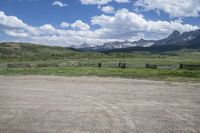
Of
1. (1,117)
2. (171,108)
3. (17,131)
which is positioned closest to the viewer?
(17,131)

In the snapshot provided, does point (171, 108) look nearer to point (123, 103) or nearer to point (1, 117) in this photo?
point (123, 103)

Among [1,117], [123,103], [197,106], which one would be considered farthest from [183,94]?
[1,117]

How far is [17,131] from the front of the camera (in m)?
10.3

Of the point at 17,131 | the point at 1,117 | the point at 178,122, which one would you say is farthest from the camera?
the point at 1,117

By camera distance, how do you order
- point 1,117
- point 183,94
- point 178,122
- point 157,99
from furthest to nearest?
point 183,94 < point 157,99 < point 1,117 < point 178,122

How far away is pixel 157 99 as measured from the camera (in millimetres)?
16953

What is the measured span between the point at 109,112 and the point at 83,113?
3.90ft

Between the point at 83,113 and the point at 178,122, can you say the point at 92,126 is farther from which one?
the point at 178,122

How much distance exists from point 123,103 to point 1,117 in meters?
6.20

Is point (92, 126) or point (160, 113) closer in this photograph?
point (92, 126)

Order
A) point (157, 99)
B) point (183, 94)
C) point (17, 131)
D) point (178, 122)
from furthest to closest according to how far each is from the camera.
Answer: point (183, 94), point (157, 99), point (178, 122), point (17, 131)

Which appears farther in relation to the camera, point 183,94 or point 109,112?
point 183,94

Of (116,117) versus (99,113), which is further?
(99,113)

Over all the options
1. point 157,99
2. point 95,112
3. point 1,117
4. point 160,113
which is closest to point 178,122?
point 160,113
